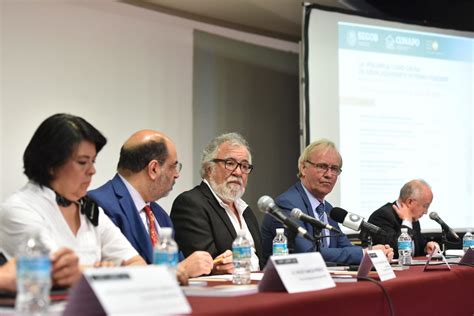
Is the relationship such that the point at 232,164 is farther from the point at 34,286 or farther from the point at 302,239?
the point at 34,286

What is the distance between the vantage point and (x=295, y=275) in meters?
2.00

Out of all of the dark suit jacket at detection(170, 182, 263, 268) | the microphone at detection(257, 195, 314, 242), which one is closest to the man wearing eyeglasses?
the dark suit jacket at detection(170, 182, 263, 268)

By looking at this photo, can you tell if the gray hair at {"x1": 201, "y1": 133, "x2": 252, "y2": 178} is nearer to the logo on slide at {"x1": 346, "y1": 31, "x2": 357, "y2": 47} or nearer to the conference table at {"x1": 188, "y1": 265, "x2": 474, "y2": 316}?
the conference table at {"x1": 188, "y1": 265, "x2": 474, "y2": 316}

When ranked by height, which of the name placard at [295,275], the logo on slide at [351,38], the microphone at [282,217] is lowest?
the name placard at [295,275]

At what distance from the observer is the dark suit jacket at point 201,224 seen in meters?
3.15

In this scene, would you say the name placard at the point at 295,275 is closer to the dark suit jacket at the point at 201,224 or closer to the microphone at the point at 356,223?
the microphone at the point at 356,223

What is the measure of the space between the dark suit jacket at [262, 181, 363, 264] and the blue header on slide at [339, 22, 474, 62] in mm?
2154

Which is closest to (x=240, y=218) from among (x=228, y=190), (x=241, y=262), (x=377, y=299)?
(x=228, y=190)

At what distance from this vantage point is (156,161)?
293 centimetres

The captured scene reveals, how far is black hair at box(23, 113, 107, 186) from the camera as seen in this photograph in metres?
2.09

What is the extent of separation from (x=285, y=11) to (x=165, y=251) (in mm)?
4494

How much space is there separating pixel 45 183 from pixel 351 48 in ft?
12.8

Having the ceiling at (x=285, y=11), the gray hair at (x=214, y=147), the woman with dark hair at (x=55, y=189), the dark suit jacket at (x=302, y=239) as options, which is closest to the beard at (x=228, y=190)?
the gray hair at (x=214, y=147)

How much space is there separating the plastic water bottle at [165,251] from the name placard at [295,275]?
0.24 metres
